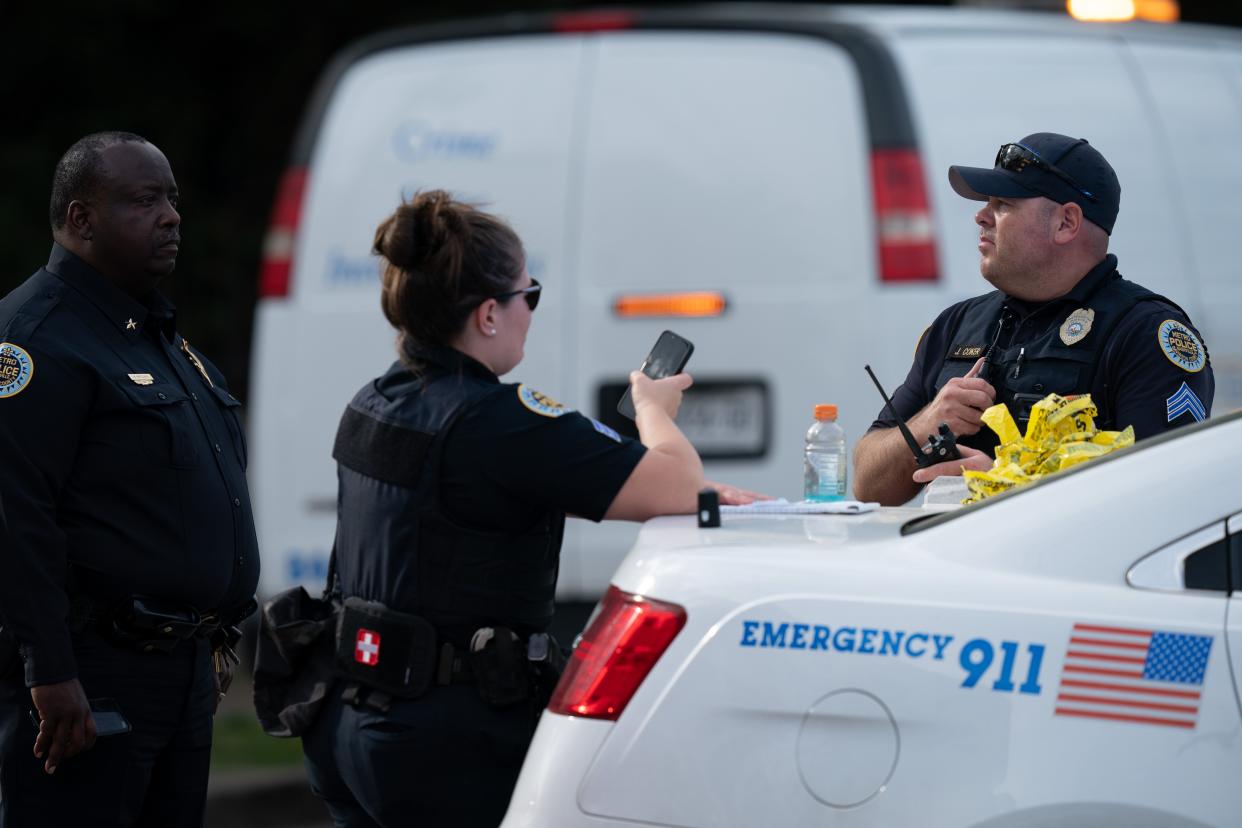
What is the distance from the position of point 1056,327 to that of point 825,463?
1.84 ft

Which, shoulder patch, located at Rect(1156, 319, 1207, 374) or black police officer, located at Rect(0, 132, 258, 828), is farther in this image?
shoulder patch, located at Rect(1156, 319, 1207, 374)

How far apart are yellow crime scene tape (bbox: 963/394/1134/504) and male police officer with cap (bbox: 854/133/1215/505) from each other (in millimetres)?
187

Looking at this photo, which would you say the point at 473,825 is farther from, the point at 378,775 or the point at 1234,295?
the point at 1234,295

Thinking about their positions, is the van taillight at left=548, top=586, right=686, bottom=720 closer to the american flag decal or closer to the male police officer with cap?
the american flag decal

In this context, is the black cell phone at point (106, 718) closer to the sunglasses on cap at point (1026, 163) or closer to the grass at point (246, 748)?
the sunglasses on cap at point (1026, 163)

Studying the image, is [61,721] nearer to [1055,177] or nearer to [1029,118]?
[1055,177]

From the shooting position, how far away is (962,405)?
3.61 metres

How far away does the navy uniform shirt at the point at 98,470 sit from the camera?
318cm

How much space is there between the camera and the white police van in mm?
5555

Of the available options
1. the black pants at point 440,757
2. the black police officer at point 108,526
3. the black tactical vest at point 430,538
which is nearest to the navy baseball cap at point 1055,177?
the black tactical vest at point 430,538

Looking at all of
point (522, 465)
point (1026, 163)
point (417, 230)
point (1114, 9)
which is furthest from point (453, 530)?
point (1114, 9)

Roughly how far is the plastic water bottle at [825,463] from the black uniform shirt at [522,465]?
2.59ft

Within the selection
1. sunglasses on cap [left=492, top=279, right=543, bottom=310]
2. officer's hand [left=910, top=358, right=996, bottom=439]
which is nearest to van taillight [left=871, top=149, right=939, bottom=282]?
officer's hand [left=910, top=358, right=996, bottom=439]

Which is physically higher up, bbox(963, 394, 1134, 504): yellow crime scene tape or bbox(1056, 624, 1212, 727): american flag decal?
bbox(963, 394, 1134, 504): yellow crime scene tape
